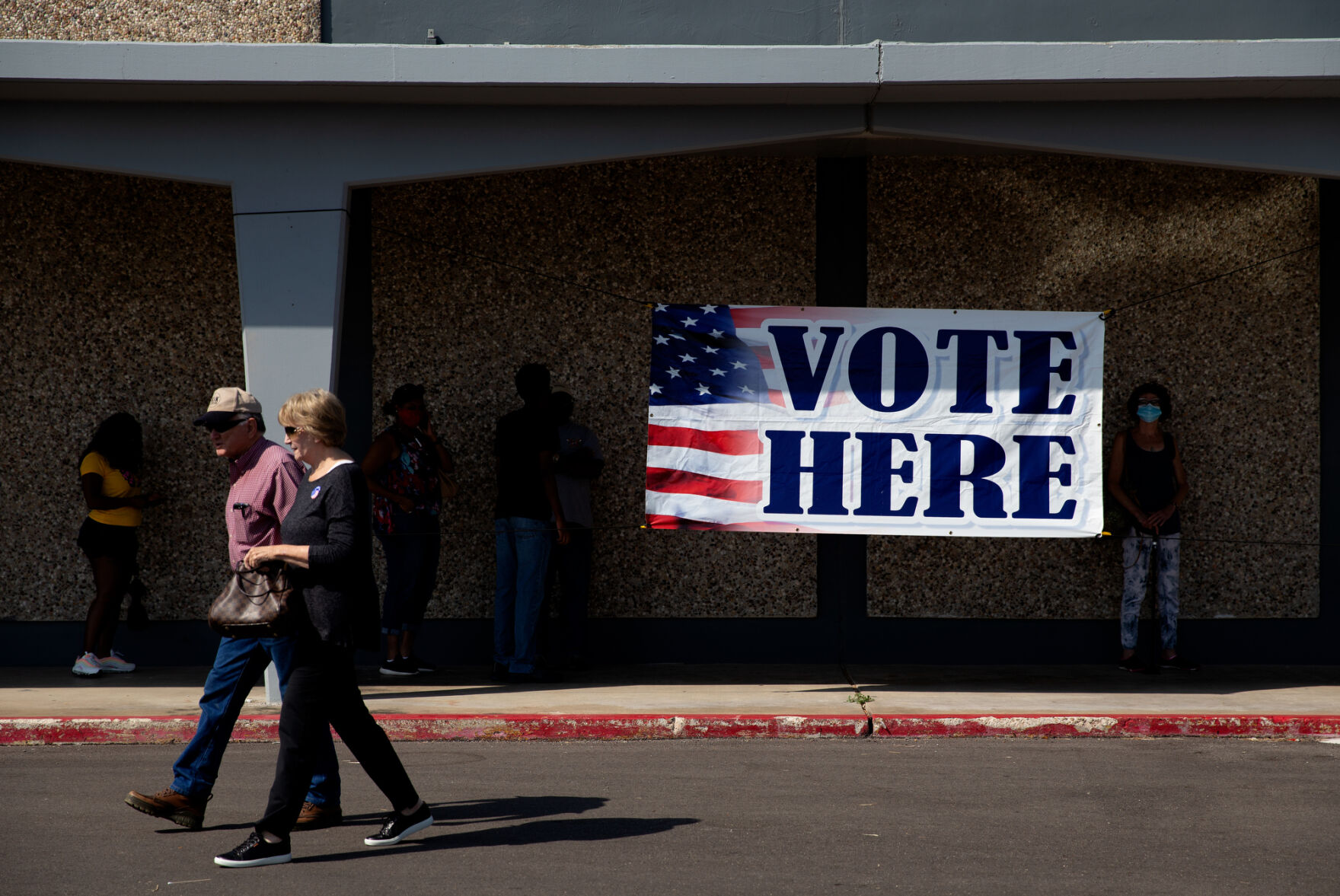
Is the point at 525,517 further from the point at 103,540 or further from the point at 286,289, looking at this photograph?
the point at 103,540

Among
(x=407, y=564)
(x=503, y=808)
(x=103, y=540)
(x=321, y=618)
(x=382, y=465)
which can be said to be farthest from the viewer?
(x=103, y=540)

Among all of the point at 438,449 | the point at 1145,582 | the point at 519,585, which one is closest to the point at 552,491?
the point at 519,585

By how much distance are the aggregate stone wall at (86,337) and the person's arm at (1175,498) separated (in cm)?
690

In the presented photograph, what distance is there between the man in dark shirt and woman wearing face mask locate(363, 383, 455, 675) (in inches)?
19.4

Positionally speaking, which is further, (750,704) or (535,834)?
(750,704)

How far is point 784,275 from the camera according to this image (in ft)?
32.6

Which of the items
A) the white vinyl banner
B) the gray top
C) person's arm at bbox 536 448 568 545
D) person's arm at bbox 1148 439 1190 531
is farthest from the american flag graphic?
person's arm at bbox 1148 439 1190 531

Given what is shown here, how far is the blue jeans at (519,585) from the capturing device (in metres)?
9.05

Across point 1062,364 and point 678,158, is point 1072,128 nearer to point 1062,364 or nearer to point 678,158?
point 1062,364

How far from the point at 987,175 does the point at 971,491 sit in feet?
8.52

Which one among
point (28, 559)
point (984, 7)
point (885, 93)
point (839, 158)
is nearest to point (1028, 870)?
point (885, 93)

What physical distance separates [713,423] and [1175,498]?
335 centimetres

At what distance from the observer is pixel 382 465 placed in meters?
8.93

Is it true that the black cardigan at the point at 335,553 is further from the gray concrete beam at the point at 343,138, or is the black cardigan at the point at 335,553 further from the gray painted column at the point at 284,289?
the gray concrete beam at the point at 343,138
